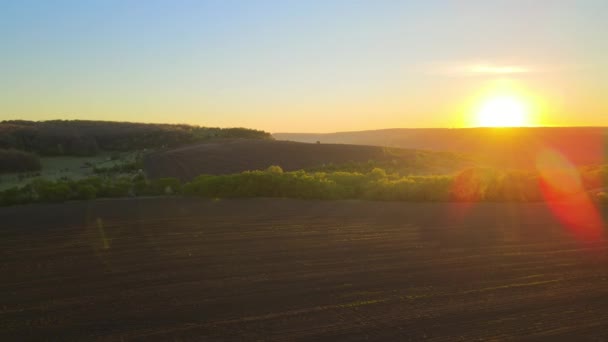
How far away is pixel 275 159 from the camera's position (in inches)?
1898

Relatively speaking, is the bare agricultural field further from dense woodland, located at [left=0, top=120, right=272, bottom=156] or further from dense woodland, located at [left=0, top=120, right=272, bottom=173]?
dense woodland, located at [left=0, top=120, right=272, bottom=156]

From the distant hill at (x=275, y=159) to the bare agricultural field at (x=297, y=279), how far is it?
21432 mm

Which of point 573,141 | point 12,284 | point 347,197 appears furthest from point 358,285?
point 573,141

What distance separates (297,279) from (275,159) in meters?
38.1

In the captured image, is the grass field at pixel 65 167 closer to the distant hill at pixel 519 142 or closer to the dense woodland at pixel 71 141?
the dense woodland at pixel 71 141

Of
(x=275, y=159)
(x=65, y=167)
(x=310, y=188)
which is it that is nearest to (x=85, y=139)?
(x=65, y=167)

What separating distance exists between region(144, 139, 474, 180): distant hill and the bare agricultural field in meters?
21.4

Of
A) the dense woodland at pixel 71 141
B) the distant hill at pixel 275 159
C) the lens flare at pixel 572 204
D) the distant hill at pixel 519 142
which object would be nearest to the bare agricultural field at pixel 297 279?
the lens flare at pixel 572 204

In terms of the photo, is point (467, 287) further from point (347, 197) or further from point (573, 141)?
point (573, 141)

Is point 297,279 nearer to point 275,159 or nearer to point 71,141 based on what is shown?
point 275,159

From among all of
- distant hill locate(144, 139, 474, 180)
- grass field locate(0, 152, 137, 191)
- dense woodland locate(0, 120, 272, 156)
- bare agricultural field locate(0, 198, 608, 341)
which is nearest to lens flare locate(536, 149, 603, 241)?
bare agricultural field locate(0, 198, 608, 341)

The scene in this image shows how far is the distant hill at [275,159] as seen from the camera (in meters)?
41.2

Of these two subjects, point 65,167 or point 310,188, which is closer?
point 310,188

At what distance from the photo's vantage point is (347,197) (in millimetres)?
24406
